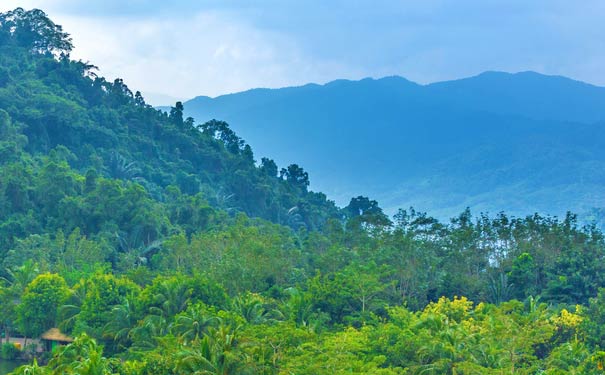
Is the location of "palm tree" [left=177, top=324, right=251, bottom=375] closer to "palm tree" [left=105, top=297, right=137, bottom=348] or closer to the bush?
→ "palm tree" [left=105, top=297, right=137, bottom=348]

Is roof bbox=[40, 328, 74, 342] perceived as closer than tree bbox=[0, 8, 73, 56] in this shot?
Yes

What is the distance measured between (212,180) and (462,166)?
106 meters

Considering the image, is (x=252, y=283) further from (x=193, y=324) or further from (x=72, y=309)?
(x=193, y=324)

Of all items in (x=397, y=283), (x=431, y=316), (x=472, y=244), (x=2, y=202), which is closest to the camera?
(x=431, y=316)

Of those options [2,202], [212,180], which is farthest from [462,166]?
[2,202]

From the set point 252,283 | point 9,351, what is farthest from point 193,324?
point 9,351

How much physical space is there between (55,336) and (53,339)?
0.45 ft

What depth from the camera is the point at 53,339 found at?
3756 centimetres

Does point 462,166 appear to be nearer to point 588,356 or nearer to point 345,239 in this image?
point 345,239

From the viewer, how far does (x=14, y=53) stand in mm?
86250

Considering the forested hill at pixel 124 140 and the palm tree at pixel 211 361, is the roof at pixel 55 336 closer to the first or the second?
the palm tree at pixel 211 361

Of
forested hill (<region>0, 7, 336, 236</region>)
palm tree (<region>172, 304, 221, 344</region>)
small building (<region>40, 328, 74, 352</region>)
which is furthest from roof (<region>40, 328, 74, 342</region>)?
forested hill (<region>0, 7, 336, 236</region>)

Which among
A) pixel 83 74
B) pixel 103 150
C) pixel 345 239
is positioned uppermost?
pixel 83 74

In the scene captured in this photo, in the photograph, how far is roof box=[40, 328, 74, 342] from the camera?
37.3 metres
